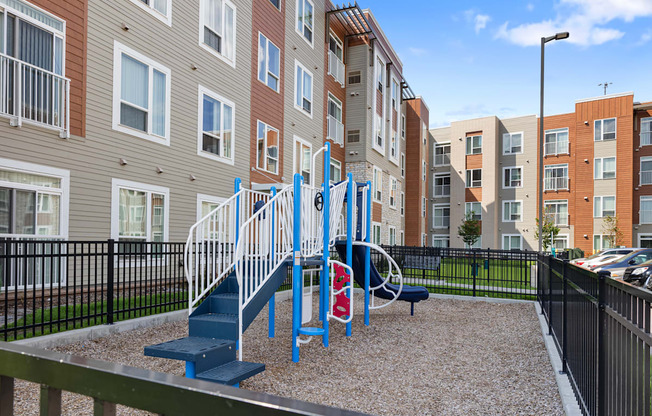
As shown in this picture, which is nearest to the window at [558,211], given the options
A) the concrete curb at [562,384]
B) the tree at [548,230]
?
the tree at [548,230]

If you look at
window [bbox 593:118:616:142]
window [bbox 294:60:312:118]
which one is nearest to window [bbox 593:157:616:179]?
window [bbox 593:118:616:142]

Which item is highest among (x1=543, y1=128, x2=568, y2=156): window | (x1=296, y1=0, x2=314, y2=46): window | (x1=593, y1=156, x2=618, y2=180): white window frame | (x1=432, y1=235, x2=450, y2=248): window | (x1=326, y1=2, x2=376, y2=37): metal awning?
(x1=326, y1=2, x2=376, y2=37): metal awning

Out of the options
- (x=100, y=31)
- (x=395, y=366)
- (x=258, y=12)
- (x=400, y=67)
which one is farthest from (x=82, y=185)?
(x=400, y=67)

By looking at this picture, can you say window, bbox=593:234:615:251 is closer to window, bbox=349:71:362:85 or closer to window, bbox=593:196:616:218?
window, bbox=593:196:616:218

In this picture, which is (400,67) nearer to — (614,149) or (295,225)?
(614,149)

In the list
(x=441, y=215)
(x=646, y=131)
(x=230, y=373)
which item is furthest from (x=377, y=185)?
(x=646, y=131)

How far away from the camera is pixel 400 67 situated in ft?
108

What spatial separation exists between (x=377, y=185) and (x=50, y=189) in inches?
780

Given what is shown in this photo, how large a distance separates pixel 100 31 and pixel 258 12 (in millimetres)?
7727

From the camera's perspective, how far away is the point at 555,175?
39281 mm

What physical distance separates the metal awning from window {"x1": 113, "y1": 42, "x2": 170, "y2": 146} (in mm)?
13136

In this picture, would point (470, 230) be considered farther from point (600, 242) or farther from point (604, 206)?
point (604, 206)

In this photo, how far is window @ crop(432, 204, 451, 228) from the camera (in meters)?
43.9

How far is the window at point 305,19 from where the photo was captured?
2047cm
